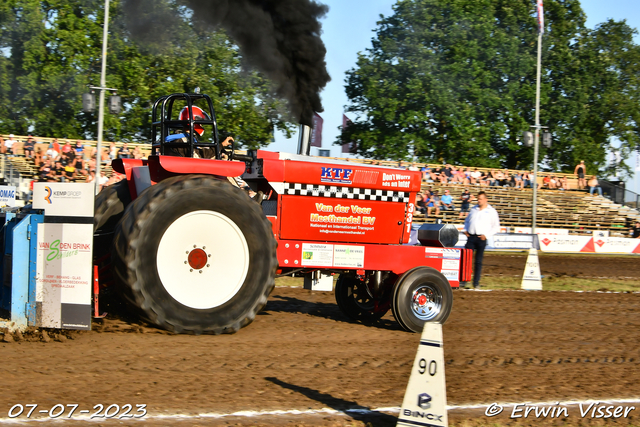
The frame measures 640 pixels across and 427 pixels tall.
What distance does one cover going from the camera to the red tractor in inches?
219

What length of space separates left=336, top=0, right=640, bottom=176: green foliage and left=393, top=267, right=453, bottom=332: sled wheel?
92.1ft

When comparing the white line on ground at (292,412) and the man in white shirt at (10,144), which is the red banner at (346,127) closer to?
the man in white shirt at (10,144)

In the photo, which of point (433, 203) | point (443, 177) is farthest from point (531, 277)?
point (443, 177)

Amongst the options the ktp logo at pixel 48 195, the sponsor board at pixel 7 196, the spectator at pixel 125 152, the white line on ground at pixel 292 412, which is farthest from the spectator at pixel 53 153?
the white line on ground at pixel 292 412

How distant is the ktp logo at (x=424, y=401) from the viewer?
354cm

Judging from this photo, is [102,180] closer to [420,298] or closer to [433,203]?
[433,203]

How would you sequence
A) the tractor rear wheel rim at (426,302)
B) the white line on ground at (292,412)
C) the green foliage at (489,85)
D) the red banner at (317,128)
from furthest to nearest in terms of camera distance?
the green foliage at (489,85) → the red banner at (317,128) → the tractor rear wheel rim at (426,302) → the white line on ground at (292,412)

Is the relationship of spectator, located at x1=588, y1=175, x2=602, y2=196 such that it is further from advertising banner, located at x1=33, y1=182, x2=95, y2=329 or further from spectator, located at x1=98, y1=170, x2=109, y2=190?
advertising banner, located at x1=33, y1=182, x2=95, y2=329

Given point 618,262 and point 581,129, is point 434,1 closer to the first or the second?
point 581,129

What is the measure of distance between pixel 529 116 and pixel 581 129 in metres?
3.40

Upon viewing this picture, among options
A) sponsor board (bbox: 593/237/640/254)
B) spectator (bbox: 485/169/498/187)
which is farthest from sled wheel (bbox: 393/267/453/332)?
spectator (bbox: 485/169/498/187)

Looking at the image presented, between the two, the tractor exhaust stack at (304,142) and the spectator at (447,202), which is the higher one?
the tractor exhaust stack at (304,142)

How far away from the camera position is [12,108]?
28.2 meters

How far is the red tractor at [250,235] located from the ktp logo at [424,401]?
2.57 m
